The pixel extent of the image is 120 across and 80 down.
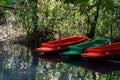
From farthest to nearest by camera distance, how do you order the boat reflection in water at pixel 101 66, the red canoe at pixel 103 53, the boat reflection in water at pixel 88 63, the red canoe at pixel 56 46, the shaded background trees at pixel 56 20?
1. the shaded background trees at pixel 56 20
2. the red canoe at pixel 56 46
3. the red canoe at pixel 103 53
4. the boat reflection in water at pixel 88 63
5. the boat reflection in water at pixel 101 66

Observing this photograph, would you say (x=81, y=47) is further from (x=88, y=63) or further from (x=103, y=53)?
(x=103, y=53)

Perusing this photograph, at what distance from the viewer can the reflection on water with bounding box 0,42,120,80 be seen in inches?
377

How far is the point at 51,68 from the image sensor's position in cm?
1085

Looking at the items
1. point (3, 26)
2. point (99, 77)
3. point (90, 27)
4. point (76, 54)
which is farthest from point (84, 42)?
point (3, 26)

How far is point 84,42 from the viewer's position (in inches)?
530

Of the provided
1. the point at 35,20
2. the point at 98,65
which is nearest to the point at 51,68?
the point at 98,65

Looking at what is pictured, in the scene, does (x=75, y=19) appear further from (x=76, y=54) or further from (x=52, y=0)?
(x=76, y=54)

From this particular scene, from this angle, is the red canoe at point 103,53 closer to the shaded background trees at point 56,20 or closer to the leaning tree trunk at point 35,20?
the shaded background trees at point 56,20

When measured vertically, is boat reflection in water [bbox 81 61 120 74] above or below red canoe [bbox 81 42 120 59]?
below

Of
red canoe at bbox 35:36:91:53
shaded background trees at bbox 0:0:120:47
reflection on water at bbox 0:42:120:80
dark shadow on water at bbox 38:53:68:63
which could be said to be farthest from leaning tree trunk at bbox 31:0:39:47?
dark shadow on water at bbox 38:53:68:63

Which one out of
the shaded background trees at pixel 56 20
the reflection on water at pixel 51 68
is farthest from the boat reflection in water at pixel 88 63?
the shaded background trees at pixel 56 20

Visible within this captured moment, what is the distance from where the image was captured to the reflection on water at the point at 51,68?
9.59 m

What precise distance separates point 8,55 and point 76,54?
9.98ft

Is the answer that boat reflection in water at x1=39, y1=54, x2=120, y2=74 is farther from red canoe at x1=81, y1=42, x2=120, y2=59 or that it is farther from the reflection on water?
red canoe at x1=81, y1=42, x2=120, y2=59
